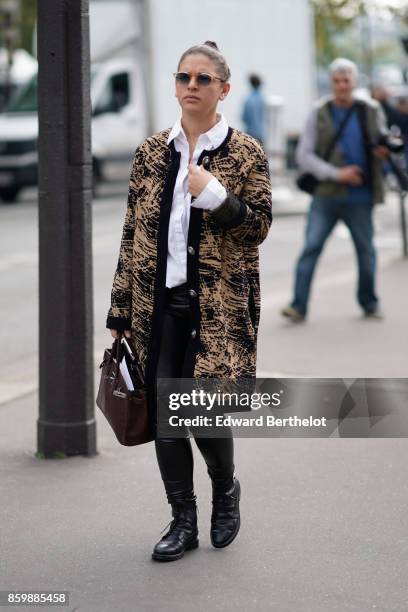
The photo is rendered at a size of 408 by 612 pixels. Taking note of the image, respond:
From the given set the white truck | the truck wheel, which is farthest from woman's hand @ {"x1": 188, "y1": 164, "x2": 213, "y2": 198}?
the truck wheel

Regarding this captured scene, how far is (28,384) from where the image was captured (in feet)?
25.7

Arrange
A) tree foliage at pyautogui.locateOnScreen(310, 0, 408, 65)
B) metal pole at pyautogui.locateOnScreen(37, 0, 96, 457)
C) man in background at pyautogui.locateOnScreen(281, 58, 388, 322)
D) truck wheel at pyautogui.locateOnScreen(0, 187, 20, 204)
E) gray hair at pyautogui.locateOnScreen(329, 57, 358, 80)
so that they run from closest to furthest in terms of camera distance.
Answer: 1. metal pole at pyautogui.locateOnScreen(37, 0, 96, 457)
2. gray hair at pyautogui.locateOnScreen(329, 57, 358, 80)
3. man in background at pyautogui.locateOnScreen(281, 58, 388, 322)
4. truck wheel at pyautogui.locateOnScreen(0, 187, 20, 204)
5. tree foliage at pyautogui.locateOnScreen(310, 0, 408, 65)

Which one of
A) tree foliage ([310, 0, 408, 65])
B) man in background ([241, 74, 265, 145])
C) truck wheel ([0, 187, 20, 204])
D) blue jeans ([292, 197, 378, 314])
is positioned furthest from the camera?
tree foliage ([310, 0, 408, 65])

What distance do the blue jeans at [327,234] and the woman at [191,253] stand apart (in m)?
5.15

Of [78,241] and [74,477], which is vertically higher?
[78,241]

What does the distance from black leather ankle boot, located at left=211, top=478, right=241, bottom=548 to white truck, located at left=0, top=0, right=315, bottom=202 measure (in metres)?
→ 17.4

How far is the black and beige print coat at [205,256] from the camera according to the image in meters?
4.49

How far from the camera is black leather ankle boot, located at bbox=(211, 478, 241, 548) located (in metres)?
4.78

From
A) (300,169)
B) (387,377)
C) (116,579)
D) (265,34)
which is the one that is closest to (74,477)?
(116,579)

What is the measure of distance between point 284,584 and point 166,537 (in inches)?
20.0

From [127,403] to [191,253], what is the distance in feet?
1.88

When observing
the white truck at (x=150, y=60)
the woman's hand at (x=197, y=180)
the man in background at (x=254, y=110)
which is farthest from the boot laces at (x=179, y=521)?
the white truck at (x=150, y=60)

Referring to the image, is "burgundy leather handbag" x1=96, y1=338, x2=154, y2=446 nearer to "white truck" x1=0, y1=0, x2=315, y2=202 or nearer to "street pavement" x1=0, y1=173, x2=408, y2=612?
"street pavement" x1=0, y1=173, x2=408, y2=612

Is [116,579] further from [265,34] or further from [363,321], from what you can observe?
[265,34]
